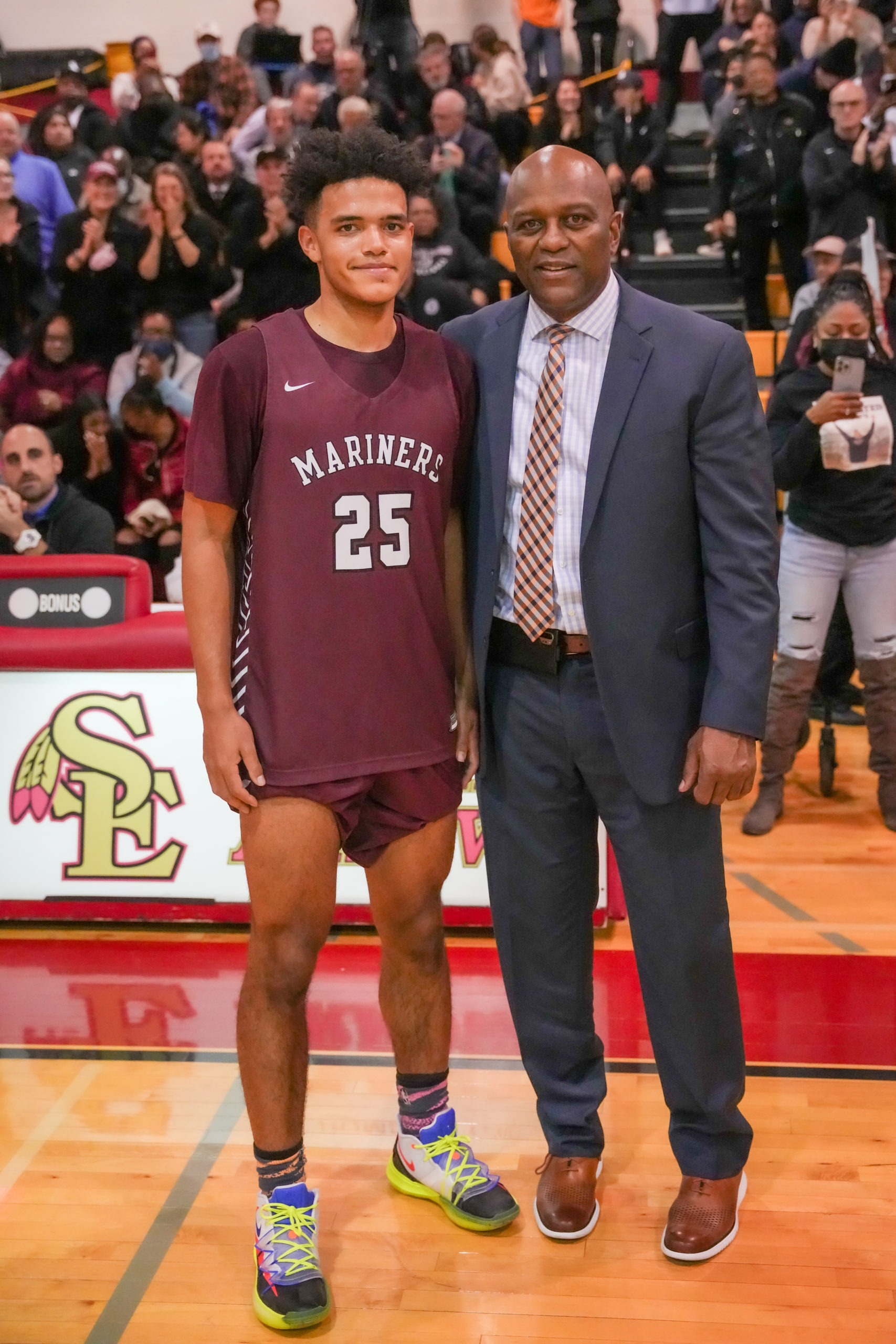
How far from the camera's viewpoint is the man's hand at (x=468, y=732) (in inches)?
101

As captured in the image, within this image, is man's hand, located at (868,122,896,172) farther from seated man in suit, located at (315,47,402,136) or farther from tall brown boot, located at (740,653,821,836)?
tall brown boot, located at (740,653,821,836)

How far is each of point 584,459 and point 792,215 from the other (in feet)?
22.0

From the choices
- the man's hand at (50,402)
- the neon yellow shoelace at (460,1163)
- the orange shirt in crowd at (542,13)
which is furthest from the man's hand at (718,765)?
the orange shirt in crowd at (542,13)

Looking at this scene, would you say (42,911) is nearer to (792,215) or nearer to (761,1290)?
(761,1290)

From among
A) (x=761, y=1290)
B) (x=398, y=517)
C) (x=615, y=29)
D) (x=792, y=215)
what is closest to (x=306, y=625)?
(x=398, y=517)

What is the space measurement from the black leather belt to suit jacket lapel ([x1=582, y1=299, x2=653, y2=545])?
19 cm

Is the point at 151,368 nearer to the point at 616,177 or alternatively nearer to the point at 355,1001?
the point at 616,177

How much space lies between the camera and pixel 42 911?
13.6ft

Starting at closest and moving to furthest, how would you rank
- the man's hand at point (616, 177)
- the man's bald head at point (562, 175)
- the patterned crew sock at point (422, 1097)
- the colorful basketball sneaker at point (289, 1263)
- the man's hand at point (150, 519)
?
the man's bald head at point (562, 175), the colorful basketball sneaker at point (289, 1263), the patterned crew sock at point (422, 1097), the man's hand at point (150, 519), the man's hand at point (616, 177)

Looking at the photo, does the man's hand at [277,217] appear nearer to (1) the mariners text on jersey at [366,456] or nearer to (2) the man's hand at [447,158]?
(2) the man's hand at [447,158]

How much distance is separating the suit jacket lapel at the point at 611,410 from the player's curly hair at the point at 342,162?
0.48 meters

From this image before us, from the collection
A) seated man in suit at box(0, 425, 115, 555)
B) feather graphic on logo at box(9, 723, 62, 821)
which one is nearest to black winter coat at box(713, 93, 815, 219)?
seated man in suit at box(0, 425, 115, 555)

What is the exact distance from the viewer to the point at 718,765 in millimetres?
2324

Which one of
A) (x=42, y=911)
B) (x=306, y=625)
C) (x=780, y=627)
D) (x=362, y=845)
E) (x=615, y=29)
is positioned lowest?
(x=42, y=911)
